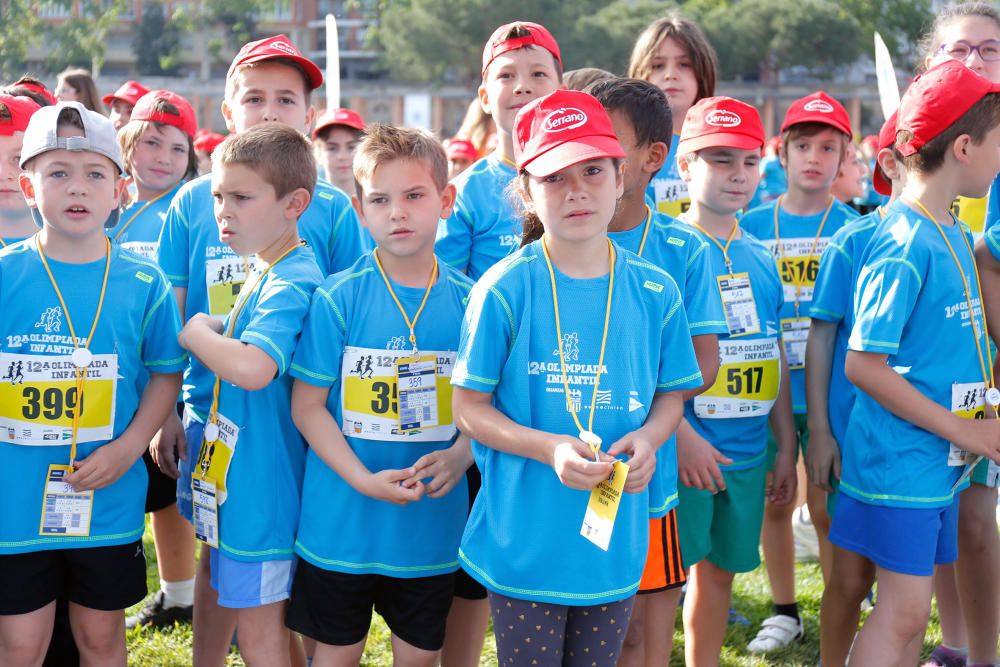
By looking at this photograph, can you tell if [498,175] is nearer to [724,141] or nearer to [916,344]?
[724,141]

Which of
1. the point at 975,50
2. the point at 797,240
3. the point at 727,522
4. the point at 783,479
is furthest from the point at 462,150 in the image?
the point at 727,522

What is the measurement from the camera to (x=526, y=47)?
3.74m

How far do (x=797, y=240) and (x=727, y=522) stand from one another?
142cm

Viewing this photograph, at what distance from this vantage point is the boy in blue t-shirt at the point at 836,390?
3.33 meters

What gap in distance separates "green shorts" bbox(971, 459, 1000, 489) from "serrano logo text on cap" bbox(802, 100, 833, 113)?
1.74 meters

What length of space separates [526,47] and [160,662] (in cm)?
258

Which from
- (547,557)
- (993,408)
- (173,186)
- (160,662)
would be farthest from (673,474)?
(173,186)

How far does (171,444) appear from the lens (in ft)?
10.9

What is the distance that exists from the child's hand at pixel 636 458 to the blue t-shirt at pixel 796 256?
164cm

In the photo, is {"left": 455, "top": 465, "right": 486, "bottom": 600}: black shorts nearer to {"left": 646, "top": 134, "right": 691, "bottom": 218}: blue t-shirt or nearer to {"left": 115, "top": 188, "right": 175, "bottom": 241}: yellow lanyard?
{"left": 646, "top": 134, "right": 691, "bottom": 218}: blue t-shirt

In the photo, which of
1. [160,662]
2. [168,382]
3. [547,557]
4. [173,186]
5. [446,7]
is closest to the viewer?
[547,557]

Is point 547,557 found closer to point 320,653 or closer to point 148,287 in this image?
point 320,653

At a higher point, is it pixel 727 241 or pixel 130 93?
pixel 130 93

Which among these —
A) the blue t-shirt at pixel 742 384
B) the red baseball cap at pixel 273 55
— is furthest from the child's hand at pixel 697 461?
the red baseball cap at pixel 273 55
